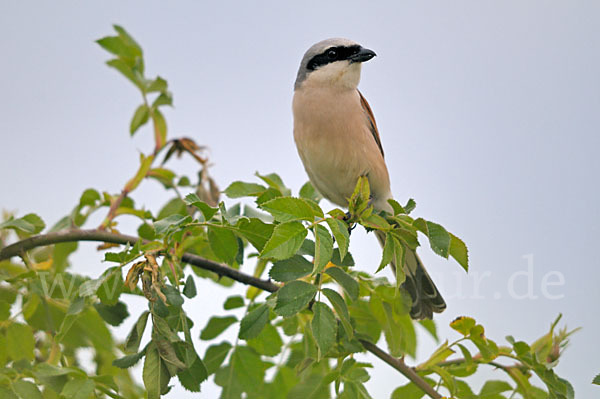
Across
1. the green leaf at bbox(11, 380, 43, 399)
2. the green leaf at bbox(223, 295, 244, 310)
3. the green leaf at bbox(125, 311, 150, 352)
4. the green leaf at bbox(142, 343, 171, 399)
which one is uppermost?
the green leaf at bbox(223, 295, 244, 310)

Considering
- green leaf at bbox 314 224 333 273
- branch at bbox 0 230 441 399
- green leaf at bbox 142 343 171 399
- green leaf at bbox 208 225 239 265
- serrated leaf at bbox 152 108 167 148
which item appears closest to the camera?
green leaf at bbox 314 224 333 273

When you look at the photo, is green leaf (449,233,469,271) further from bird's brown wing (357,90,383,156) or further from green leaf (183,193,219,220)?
bird's brown wing (357,90,383,156)

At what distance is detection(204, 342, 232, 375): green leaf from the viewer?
2.12 metres

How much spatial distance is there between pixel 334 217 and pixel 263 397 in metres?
1.02

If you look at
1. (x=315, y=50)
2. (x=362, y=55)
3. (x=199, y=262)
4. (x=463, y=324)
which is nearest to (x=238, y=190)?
(x=199, y=262)

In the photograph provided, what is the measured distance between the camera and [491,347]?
1.93 meters

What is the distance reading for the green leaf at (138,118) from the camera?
2.58 metres

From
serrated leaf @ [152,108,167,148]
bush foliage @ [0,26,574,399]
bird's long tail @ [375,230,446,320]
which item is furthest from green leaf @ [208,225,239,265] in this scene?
serrated leaf @ [152,108,167,148]

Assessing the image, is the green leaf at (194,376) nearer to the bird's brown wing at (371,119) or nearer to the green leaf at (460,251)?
the green leaf at (460,251)

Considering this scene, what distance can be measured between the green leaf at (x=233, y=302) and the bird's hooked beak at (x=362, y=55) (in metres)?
1.25

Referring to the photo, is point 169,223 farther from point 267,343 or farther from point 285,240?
point 267,343

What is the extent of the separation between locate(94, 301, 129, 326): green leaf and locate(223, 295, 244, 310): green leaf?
1.13 ft

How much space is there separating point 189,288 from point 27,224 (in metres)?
0.67

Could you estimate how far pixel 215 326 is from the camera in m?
2.18
